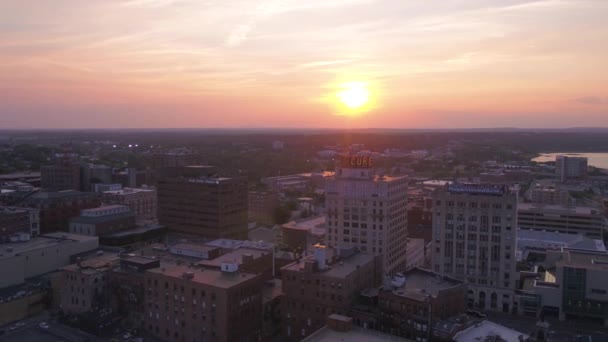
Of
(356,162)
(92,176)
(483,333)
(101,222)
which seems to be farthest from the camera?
(92,176)

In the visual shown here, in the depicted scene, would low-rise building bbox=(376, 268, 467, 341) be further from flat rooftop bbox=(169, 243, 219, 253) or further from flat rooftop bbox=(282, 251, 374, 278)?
flat rooftop bbox=(169, 243, 219, 253)

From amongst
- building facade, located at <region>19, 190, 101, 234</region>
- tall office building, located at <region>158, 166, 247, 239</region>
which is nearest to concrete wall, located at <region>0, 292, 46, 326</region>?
tall office building, located at <region>158, 166, 247, 239</region>

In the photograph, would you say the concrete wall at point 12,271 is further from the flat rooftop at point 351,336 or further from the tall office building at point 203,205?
the flat rooftop at point 351,336

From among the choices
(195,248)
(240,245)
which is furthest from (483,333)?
(240,245)

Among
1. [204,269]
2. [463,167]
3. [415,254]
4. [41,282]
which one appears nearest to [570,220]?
[415,254]

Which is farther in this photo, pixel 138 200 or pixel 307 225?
pixel 138 200

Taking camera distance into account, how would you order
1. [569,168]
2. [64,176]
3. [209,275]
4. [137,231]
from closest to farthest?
1. [209,275]
2. [137,231]
3. [64,176]
4. [569,168]

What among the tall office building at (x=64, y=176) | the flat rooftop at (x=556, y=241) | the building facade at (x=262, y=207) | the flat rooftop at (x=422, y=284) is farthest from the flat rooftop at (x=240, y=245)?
the tall office building at (x=64, y=176)

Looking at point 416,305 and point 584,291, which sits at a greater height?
point 416,305

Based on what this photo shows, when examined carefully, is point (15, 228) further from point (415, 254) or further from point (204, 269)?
point (415, 254)

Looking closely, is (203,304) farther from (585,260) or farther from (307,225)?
(307,225)
